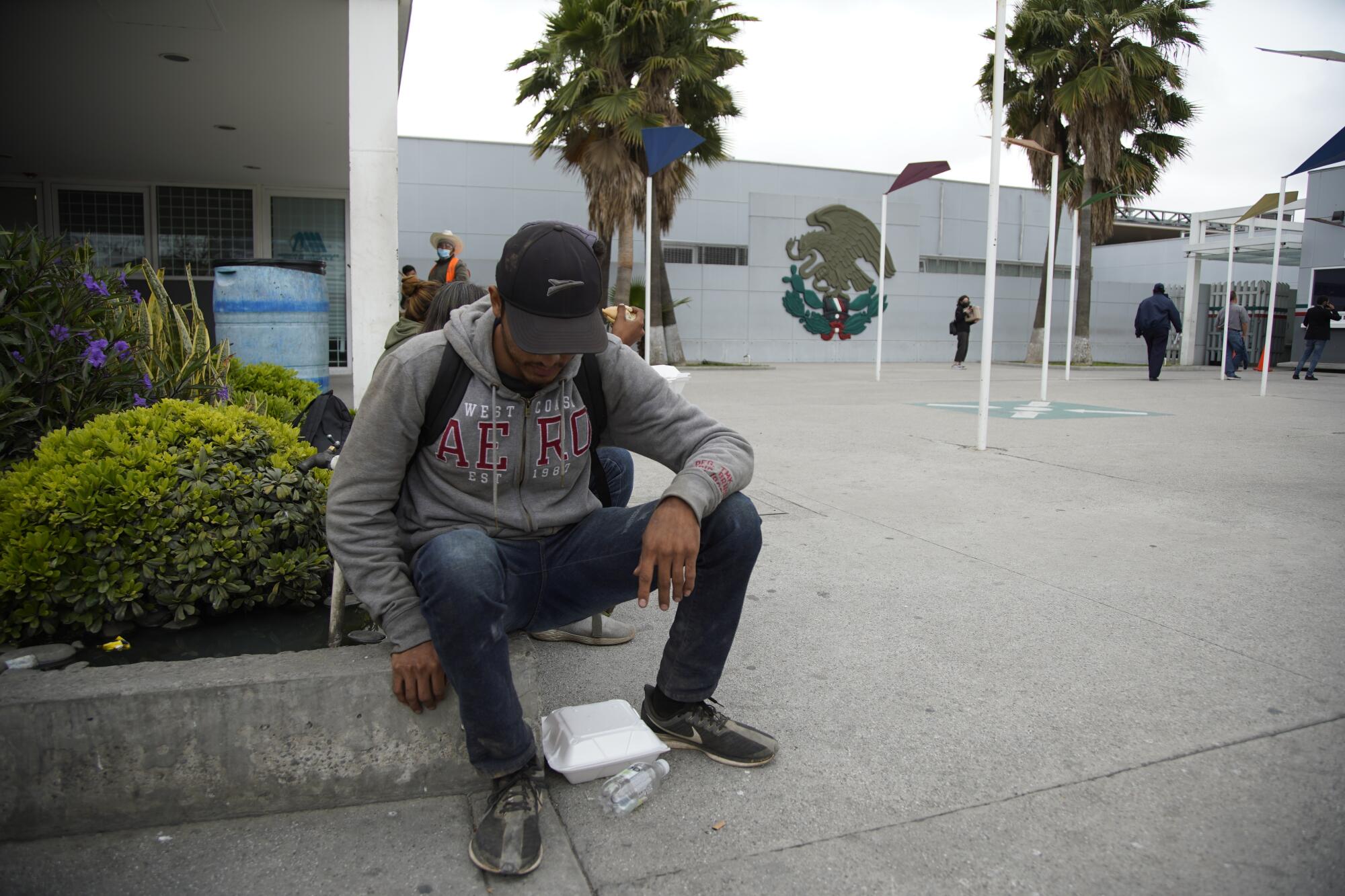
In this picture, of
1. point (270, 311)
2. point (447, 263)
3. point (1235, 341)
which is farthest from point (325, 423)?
point (1235, 341)

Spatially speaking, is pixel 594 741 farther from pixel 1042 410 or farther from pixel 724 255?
pixel 724 255

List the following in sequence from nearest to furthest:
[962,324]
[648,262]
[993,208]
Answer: [993,208], [648,262], [962,324]

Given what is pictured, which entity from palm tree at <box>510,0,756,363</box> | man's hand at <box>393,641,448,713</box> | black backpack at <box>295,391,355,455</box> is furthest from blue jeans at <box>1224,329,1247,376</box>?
man's hand at <box>393,641,448,713</box>

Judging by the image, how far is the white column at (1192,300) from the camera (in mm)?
23422

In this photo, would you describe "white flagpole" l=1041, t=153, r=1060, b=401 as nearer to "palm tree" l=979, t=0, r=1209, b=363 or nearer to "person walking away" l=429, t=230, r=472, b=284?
"palm tree" l=979, t=0, r=1209, b=363

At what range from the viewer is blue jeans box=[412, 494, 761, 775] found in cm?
192

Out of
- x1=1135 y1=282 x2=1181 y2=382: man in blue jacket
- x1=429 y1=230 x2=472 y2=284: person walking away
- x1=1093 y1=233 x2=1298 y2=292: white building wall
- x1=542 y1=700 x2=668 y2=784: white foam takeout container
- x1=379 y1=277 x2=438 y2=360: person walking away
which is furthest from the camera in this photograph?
x1=1093 y1=233 x2=1298 y2=292: white building wall

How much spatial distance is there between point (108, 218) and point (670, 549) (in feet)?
49.6

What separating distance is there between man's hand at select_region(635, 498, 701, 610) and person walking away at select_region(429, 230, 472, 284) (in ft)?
12.3

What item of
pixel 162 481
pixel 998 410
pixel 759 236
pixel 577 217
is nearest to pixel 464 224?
pixel 577 217

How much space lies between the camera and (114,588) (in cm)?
248

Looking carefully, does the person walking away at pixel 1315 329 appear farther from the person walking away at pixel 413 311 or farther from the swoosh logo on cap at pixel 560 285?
the swoosh logo on cap at pixel 560 285

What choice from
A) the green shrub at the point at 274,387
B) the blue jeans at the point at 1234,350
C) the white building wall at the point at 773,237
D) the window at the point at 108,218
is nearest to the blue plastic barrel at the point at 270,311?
the green shrub at the point at 274,387

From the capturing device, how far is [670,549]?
2.08m
